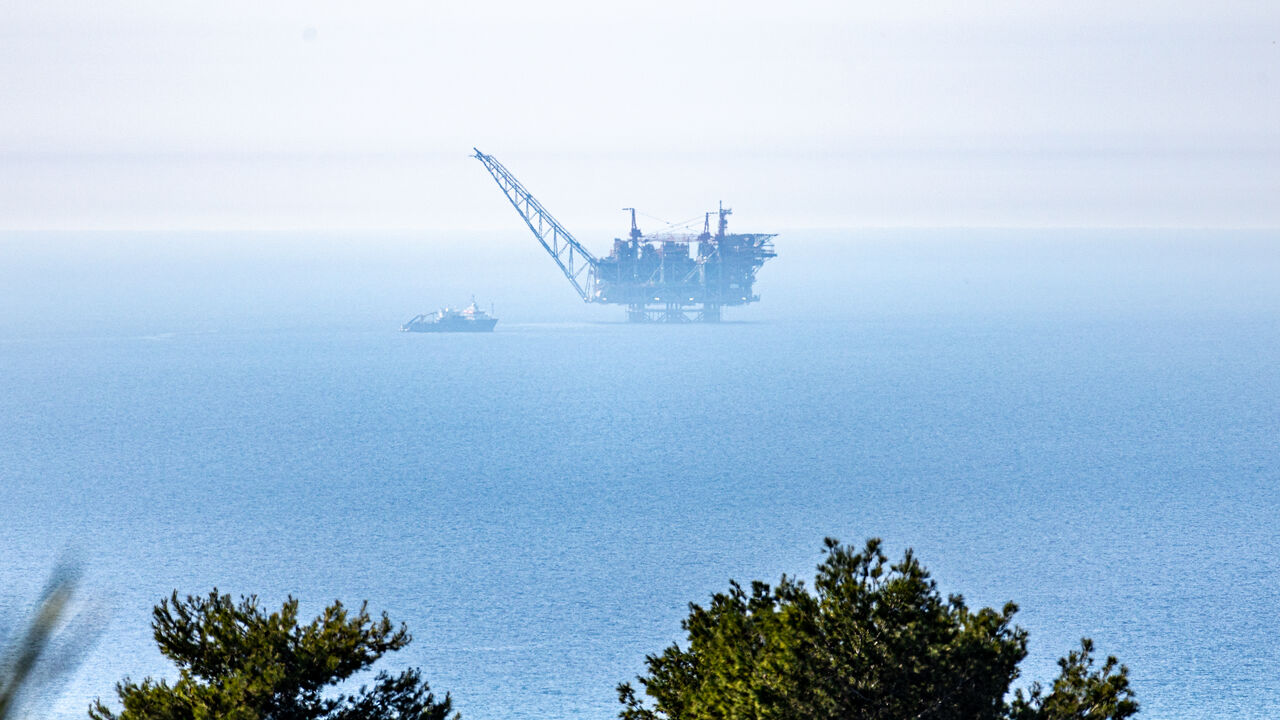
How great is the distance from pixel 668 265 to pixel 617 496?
86.4 metres

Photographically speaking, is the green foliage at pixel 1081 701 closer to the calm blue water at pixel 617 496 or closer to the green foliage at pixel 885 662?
the green foliage at pixel 885 662

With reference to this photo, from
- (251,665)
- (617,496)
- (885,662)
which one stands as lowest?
(617,496)

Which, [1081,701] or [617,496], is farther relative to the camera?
[617,496]

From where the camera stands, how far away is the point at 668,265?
572 feet

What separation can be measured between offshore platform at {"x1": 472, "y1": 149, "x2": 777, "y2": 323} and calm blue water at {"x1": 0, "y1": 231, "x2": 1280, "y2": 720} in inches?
425

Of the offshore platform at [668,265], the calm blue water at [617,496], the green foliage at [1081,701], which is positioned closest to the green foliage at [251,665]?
the green foliage at [1081,701]

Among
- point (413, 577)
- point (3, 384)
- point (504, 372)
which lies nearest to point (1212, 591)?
point (413, 577)

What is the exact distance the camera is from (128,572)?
69812 millimetres

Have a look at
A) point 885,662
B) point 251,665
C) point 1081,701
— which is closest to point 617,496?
point 251,665

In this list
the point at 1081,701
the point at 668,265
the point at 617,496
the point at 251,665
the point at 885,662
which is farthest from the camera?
the point at 668,265

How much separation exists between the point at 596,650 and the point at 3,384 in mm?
123102

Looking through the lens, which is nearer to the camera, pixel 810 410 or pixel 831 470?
pixel 831 470

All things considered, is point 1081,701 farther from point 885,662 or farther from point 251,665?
point 251,665

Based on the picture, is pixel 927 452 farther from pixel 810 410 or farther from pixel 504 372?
pixel 504 372
